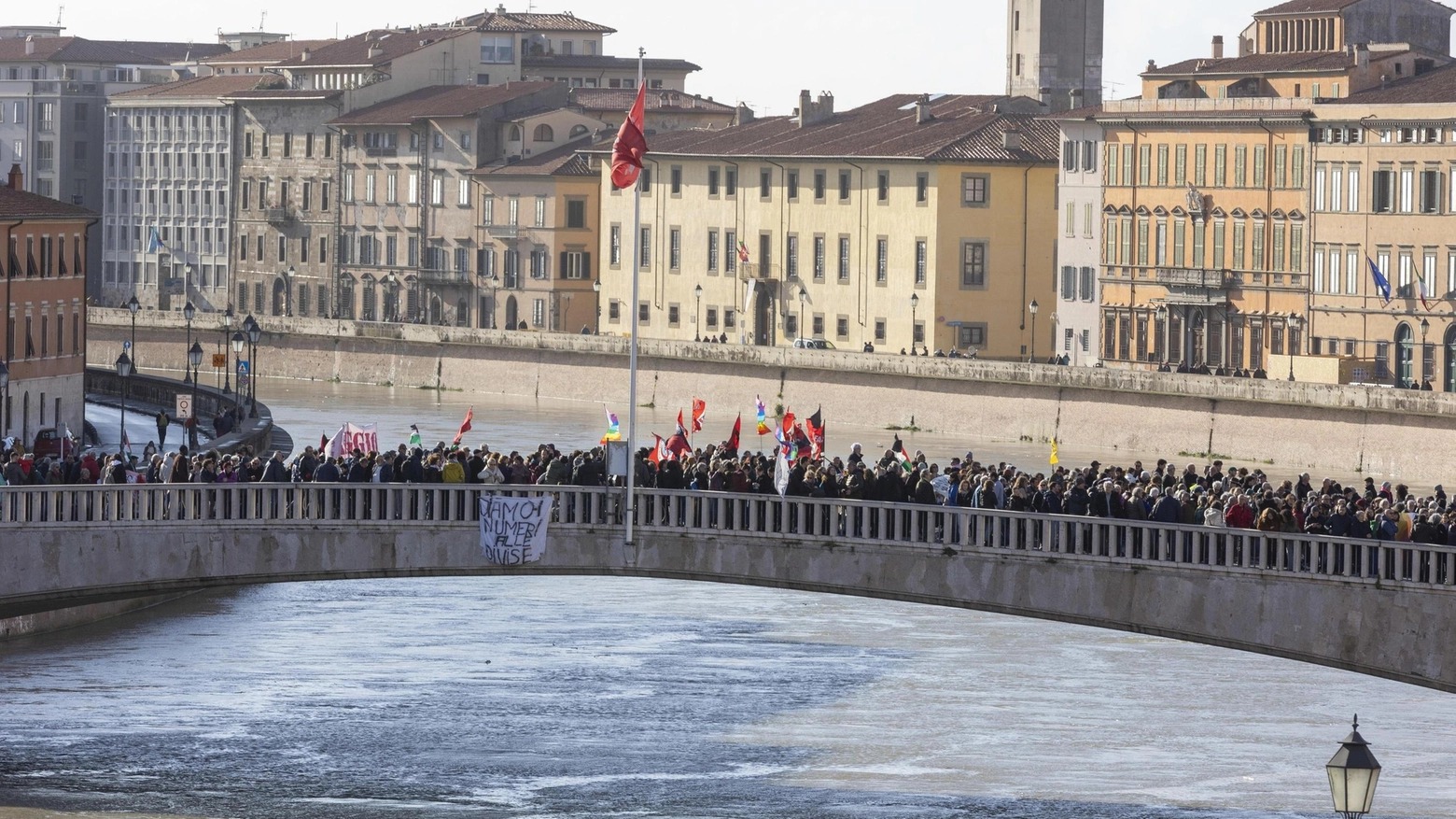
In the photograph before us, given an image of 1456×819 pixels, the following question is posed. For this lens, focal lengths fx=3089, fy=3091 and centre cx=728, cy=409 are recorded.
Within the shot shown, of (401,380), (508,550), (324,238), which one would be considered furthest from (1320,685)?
(324,238)

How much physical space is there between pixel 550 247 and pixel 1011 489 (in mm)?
84514

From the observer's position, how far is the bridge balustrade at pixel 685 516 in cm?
3722

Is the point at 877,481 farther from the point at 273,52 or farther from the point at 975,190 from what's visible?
the point at 273,52

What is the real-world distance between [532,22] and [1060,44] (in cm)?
3410

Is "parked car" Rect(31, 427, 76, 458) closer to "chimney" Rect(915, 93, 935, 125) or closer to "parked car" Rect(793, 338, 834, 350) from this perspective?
"parked car" Rect(793, 338, 834, 350)

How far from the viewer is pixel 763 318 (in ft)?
370

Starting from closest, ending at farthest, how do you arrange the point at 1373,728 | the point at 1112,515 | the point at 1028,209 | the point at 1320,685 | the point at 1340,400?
the point at 1112,515
the point at 1373,728
the point at 1320,685
the point at 1340,400
the point at 1028,209

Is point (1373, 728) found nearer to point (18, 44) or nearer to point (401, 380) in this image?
point (401, 380)

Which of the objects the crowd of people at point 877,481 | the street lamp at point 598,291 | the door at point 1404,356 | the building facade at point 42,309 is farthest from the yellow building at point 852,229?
the crowd of people at point 877,481

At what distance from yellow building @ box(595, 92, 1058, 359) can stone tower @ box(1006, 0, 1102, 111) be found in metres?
4.95

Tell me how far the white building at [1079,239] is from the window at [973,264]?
273cm

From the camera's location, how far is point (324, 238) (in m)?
137

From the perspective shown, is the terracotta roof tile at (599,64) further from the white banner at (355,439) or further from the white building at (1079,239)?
the white banner at (355,439)

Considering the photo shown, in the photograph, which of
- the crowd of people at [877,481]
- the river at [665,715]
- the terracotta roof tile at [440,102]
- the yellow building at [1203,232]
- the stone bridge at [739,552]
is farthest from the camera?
the terracotta roof tile at [440,102]
